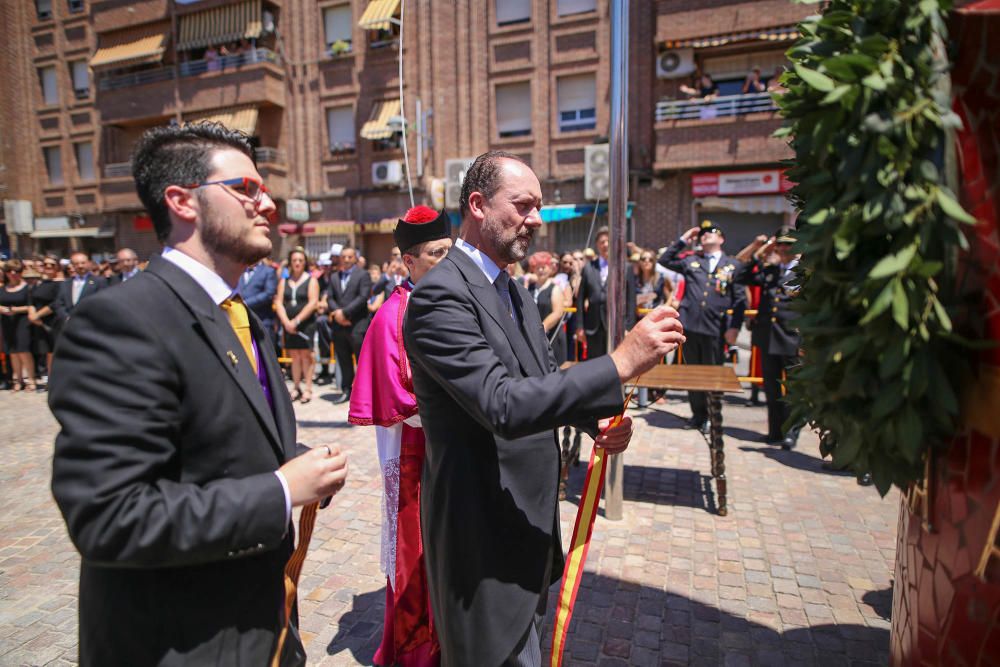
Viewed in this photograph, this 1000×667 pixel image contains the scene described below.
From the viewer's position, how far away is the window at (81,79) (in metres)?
25.1

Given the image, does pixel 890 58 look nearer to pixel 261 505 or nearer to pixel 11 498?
pixel 261 505

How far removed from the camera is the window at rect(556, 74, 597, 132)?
18219 millimetres

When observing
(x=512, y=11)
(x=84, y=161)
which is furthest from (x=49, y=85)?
(x=512, y=11)

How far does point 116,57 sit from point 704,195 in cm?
2261

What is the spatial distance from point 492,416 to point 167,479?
31.7 inches

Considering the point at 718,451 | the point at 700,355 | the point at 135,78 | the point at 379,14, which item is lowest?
the point at 718,451

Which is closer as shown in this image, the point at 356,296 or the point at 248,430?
the point at 248,430

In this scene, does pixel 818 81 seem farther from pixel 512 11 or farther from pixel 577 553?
pixel 512 11

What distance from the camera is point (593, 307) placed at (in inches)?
316

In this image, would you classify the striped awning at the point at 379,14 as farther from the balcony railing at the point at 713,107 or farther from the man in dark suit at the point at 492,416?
the man in dark suit at the point at 492,416

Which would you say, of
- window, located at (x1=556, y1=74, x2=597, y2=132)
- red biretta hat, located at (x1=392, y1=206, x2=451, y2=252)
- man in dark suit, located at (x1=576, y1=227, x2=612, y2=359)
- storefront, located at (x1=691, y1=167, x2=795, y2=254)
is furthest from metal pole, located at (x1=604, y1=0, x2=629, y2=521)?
window, located at (x1=556, y1=74, x2=597, y2=132)

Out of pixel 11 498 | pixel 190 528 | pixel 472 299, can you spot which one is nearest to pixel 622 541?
pixel 472 299

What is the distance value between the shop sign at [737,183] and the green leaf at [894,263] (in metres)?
16.5

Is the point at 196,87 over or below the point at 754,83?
over
